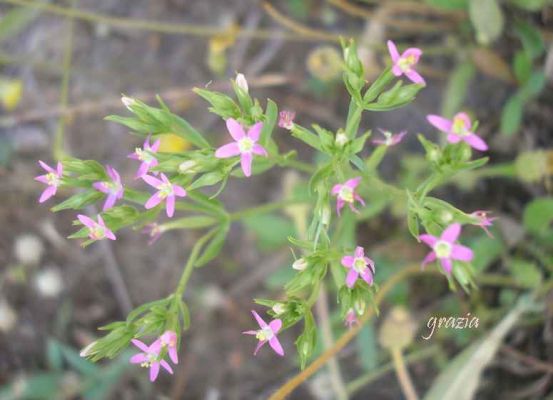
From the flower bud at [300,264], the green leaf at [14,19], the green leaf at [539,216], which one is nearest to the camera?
the flower bud at [300,264]

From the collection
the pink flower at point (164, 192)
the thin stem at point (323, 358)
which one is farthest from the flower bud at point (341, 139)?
the thin stem at point (323, 358)

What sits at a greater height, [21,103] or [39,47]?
[39,47]

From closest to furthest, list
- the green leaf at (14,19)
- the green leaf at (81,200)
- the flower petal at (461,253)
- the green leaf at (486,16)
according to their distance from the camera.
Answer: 1. the flower petal at (461,253)
2. the green leaf at (81,200)
3. the green leaf at (486,16)
4. the green leaf at (14,19)

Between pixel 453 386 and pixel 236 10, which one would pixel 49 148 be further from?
pixel 453 386

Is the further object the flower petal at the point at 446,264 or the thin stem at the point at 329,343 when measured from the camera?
the thin stem at the point at 329,343

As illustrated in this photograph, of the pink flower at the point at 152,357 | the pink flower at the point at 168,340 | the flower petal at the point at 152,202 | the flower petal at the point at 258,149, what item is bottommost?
the pink flower at the point at 152,357

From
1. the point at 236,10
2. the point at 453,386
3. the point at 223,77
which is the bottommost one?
the point at 453,386

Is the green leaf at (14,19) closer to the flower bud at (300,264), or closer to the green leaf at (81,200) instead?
the green leaf at (81,200)

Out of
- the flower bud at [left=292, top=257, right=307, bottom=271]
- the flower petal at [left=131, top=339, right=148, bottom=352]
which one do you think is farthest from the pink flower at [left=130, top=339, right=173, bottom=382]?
the flower bud at [left=292, top=257, right=307, bottom=271]

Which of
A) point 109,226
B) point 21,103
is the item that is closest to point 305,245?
point 109,226
